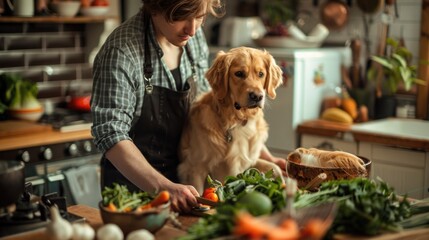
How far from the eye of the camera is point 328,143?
388 centimetres

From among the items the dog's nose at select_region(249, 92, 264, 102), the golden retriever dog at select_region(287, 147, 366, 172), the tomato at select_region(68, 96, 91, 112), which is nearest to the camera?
the golden retriever dog at select_region(287, 147, 366, 172)

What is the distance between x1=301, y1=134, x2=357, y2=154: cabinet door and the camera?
149 inches

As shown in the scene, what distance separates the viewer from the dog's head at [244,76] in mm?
2510

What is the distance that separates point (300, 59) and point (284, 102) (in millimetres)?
290

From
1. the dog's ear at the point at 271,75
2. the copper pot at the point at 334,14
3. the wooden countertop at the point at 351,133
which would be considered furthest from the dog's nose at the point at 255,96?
the copper pot at the point at 334,14

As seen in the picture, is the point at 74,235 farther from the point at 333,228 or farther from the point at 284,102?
the point at 284,102

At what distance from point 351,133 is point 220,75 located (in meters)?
1.42

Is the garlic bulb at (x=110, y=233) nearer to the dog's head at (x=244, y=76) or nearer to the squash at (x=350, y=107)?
the dog's head at (x=244, y=76)

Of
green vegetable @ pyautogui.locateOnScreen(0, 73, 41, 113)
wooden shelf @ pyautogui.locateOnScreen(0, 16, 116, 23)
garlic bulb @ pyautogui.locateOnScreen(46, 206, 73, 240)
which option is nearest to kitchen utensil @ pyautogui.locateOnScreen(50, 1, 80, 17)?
wooden shelf @ pyautogui.locateOnScreen(0, 16, 116, 23)

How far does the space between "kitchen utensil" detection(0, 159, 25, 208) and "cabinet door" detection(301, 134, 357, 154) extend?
2.41 metres

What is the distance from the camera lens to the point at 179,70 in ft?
8.80

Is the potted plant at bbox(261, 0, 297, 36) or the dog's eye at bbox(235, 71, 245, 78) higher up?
the potted plant at bbox(261, 0, 297, 36)

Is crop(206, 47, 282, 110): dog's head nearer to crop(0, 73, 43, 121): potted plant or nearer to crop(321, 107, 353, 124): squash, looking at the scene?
crop(321, 107, 353, 124): squash

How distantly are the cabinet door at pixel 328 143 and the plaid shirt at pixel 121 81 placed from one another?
1.54 m
